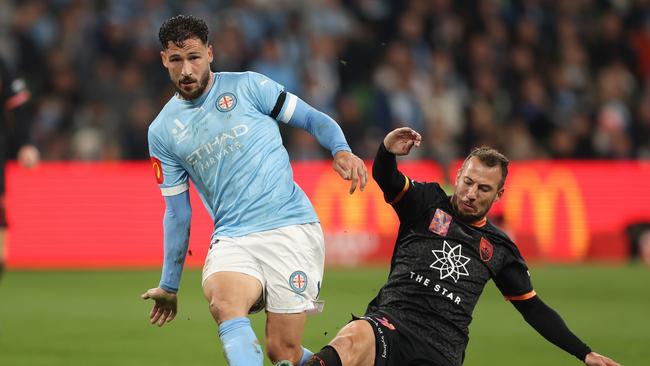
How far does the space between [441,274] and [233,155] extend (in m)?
1.28

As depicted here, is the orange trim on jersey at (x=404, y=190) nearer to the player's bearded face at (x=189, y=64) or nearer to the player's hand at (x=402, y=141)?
the player's hand at (x=402, y=141)

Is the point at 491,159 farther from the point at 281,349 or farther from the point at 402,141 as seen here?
the point at 281,349

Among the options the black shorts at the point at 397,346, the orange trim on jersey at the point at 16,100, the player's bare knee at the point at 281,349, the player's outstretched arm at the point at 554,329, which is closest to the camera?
the player's bare knee at the point at 281,349

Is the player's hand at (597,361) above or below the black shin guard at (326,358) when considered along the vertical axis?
above

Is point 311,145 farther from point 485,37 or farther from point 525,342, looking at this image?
point 525,342

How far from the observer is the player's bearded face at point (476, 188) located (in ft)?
20.3

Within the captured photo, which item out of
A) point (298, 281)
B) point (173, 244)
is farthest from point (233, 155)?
point (298, 281)

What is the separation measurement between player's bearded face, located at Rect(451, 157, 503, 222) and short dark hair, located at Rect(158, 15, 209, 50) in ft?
5.17

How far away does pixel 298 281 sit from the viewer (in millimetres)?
5906

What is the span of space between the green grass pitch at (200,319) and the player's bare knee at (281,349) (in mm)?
2330

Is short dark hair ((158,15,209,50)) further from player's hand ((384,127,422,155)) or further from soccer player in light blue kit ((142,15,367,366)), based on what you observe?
player's hand ((384,127,422,155))

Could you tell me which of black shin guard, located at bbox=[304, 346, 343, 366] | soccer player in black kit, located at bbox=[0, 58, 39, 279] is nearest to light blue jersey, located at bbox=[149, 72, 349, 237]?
black shin guard, located at bbox=[304, 346, 343, 366]

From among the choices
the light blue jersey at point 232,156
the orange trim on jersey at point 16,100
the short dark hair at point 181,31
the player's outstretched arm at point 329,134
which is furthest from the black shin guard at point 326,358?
the orange trim on jersey at point 16,100

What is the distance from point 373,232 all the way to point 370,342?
9.91m
